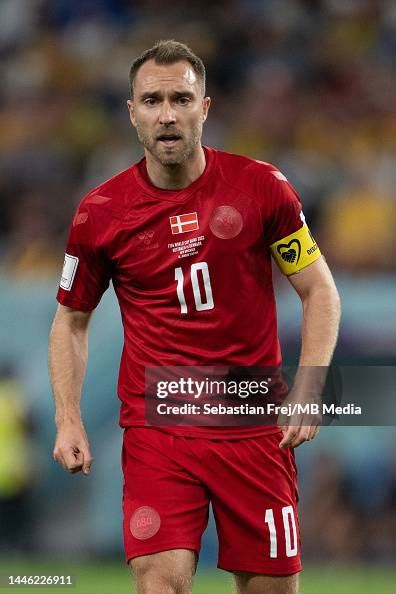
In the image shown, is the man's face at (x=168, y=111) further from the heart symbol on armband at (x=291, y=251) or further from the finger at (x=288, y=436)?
the finger at (x=288, y=436)

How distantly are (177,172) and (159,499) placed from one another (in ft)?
3.91

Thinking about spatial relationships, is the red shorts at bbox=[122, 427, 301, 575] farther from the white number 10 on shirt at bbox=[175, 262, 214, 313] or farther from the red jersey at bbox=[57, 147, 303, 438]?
the white number 10 on shirt at bbox=[175, 262, 214, 313]

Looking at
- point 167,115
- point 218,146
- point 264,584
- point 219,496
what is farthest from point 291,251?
point 218,146

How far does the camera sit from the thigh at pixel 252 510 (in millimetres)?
4324

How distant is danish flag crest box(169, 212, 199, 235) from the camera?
4.41 m

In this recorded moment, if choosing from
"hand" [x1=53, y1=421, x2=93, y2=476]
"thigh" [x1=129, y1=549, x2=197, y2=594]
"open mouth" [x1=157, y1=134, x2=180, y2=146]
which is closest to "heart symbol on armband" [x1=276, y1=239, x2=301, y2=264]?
"open mouth" [x1=157, y1=134, x2=180, y2=146]

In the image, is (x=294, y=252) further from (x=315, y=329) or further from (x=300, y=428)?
(x=300, y=428)

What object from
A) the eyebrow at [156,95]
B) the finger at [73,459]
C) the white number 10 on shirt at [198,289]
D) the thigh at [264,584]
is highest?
the eyebrow at [156,95]

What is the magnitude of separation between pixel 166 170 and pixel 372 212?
488 centimetres

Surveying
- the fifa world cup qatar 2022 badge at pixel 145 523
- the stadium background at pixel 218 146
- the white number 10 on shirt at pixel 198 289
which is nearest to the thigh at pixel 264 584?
the fifa world cup qatar 2022 badge at pixel 145 523

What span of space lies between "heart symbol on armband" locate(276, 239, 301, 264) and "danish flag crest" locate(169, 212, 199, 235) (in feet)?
1.07

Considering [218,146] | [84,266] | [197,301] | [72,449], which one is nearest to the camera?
[72,449]

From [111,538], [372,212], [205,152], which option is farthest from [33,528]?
[205,152]

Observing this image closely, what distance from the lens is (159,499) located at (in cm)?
420
